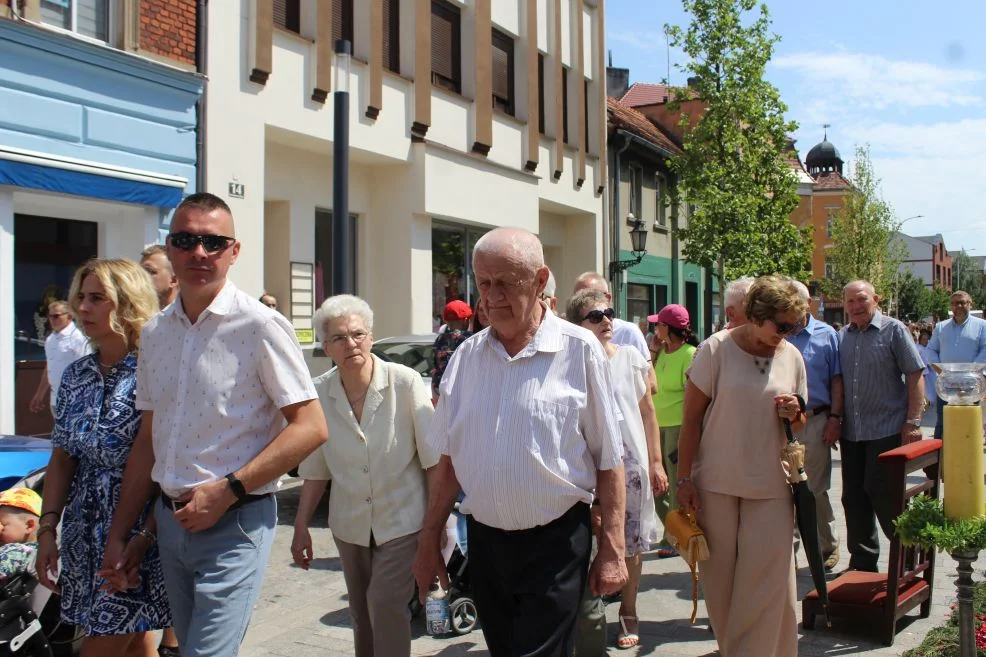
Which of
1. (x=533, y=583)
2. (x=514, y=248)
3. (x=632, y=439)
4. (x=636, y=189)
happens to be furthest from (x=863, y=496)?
(x=636, y=189)

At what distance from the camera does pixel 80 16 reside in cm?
1083

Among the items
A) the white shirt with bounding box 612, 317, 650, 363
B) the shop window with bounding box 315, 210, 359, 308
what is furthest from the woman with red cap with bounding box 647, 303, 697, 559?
the shop window with bounding box 315, 210, 359, 308

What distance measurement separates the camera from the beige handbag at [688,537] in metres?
4.35

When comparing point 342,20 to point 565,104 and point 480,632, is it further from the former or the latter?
point 480,632

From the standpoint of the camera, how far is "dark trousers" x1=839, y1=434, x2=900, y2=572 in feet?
20.9

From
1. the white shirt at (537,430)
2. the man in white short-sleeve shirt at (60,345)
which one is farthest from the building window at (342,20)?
the white shirt at (537,430)

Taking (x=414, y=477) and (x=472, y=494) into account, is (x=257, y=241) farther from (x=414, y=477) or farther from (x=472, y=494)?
(x=472, y=494)

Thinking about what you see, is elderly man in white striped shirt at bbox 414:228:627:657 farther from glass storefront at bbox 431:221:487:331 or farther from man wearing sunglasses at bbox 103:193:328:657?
glass storefront at bbox 431:221:487:331

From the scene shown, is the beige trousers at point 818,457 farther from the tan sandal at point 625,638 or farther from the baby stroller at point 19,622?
the baby stroller at point 19,622

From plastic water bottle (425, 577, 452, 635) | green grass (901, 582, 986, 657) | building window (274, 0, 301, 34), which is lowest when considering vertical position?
green grass (901, 582, 986, 657)

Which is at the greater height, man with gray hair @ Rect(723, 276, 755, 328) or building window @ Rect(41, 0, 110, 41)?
building window @ Rect(41, 0, 110, 41)

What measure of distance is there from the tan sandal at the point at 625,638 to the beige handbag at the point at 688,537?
93 cm

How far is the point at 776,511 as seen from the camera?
4.35 meters

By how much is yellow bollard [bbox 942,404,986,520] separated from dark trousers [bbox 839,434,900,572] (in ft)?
7.15
